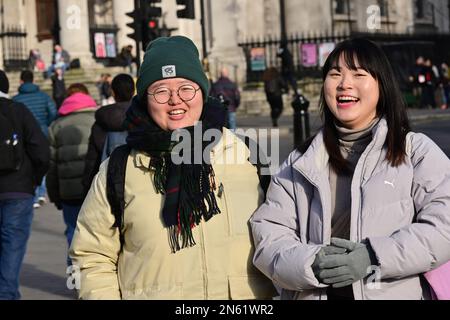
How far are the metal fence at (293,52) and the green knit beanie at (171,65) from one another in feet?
106

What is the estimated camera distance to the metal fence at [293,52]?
36625 mm

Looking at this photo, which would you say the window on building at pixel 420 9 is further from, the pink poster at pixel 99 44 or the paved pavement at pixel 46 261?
the paved pavement at pixel 46 261

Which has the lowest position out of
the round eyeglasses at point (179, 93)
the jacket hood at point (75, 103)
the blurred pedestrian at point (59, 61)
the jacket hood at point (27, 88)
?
the jacket hood at point (75, 103)

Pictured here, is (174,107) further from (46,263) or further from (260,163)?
(46,263)

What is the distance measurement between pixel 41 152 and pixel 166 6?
35877mm

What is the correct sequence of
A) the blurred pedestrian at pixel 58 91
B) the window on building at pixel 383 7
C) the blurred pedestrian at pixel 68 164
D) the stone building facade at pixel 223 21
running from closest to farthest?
the blurred pedestrian at pixel 68 164, the blurred pedestrian at pixel 58 91, the stone building facade at pixel 223 21, the window on building at pixel 383 7

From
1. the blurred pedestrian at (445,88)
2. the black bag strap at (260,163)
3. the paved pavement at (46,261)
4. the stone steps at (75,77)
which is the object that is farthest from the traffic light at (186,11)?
the black bag strap at (260,163)

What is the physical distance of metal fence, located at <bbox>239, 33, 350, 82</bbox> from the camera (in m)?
36.6

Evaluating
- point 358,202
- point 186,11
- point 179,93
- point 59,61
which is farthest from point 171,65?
point 59,61

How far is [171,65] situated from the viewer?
13.4 ft

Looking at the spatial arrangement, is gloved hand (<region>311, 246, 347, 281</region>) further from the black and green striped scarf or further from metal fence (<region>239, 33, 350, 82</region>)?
metal fence (<region>239, 33, 350, 82</region>)

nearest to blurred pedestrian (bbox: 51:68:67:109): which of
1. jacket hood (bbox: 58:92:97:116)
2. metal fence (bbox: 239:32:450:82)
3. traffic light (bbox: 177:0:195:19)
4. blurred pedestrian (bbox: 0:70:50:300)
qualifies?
traffic light (bbox: 177:0:195:19)

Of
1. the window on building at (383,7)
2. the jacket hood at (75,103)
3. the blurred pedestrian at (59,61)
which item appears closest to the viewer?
the jacket hood at (75,103)

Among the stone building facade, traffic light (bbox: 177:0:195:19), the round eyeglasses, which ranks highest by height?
the stone building facade
